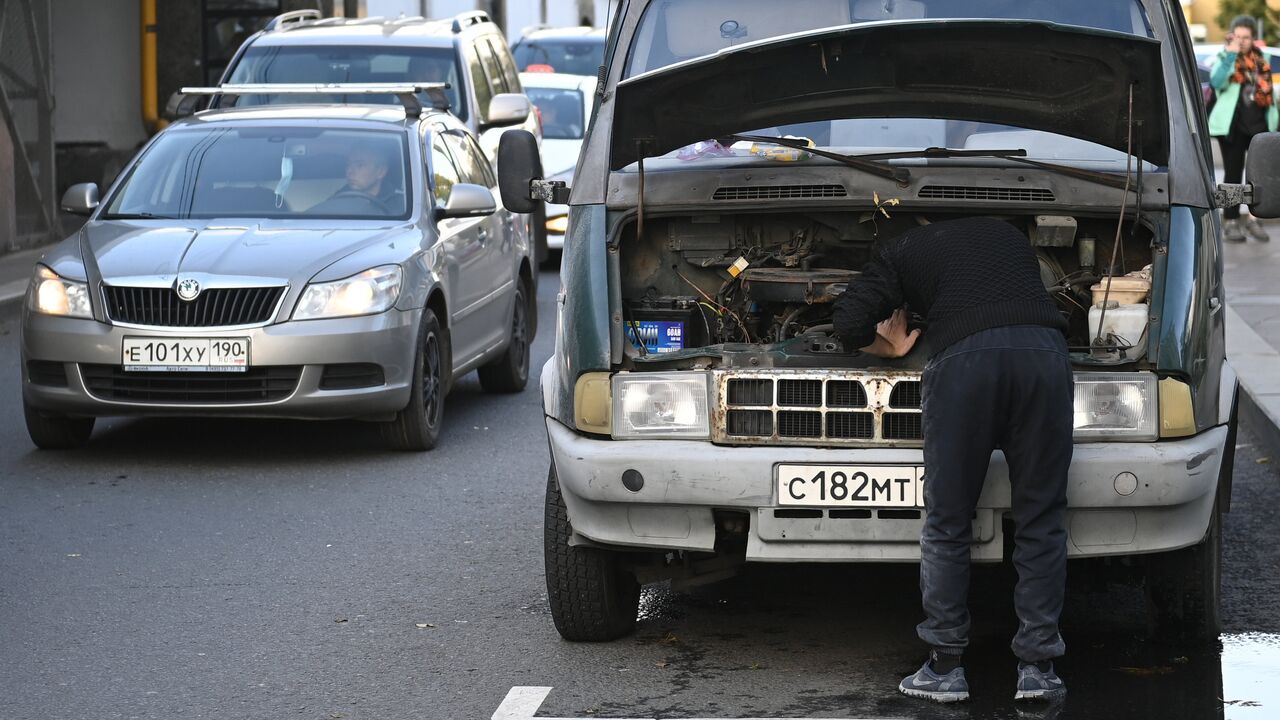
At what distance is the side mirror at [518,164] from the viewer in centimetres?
662

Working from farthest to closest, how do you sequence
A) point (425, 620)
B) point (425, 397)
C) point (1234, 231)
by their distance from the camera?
point (1234, 231) → point (425, 397) → point (425, 620)

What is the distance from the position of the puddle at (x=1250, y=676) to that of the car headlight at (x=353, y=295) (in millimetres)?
4514

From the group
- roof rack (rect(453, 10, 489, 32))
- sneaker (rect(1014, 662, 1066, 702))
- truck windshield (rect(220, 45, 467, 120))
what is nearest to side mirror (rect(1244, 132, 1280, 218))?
sneaker (rect(1014, 662, 1066, 702))

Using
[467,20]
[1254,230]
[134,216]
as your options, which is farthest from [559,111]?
[134,216]

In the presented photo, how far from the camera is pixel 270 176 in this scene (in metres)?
10.0

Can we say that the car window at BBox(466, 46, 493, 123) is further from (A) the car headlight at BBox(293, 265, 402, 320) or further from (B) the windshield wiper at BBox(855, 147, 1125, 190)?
(B) the windshield wiper at BBox(855, 147, 1125, 190)

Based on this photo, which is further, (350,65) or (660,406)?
(350,65)

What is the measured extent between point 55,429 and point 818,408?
5.17 meters

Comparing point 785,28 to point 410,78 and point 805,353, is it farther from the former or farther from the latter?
point 410,78

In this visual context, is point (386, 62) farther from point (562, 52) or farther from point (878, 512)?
point (878, 512)

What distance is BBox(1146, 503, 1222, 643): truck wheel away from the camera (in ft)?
18.7

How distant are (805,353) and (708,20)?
160 cm

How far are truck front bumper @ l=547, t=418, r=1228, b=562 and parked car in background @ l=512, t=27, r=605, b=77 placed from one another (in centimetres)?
1957

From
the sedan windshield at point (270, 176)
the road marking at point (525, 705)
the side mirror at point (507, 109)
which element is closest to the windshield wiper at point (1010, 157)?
the road marking at point (525, 705)
